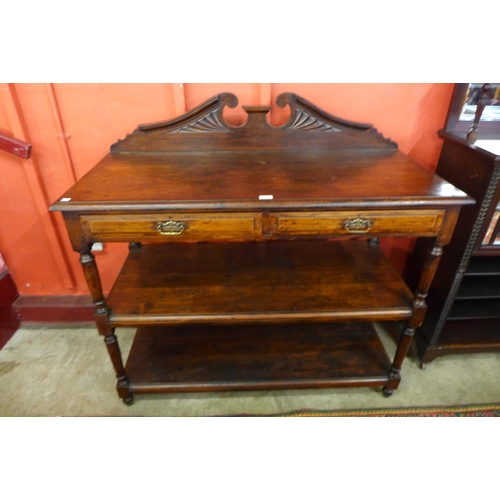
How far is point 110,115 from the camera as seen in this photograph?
1.58 m

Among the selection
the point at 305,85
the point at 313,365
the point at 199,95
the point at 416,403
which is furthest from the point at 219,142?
the point at 416,403

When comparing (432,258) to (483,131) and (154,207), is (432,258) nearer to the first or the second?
(483,131)

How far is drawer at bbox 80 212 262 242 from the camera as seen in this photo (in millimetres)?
1134

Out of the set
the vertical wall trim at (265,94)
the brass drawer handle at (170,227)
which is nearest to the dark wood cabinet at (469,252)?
the vertical wall trim at (265,94)

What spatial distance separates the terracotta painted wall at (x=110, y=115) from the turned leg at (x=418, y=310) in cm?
66

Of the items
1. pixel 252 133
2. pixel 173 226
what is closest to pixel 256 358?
pixel 173 226

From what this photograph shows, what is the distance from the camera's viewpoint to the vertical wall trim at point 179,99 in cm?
Answer: 151

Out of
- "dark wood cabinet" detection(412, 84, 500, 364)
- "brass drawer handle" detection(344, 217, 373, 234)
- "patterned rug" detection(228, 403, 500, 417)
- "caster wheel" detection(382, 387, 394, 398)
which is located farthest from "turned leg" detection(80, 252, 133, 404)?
"dark wood cabinet" detection(412, 84, 500, 364)

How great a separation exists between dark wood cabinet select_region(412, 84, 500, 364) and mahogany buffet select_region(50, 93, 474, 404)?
25cm

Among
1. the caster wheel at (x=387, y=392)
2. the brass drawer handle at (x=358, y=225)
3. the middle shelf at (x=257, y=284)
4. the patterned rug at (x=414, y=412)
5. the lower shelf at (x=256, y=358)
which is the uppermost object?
the brass drawer handle at (x=358, y=225)

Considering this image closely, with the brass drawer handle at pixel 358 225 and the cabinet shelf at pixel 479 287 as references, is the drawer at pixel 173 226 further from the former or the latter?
the cabinet shelf at pixel 479 287

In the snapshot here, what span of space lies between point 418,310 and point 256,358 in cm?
73

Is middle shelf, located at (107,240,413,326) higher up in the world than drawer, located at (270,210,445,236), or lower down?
lower down

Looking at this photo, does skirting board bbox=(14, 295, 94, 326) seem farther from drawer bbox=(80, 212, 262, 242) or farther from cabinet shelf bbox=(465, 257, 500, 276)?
cabinet shelf bbox=(465, 257, 500, 276)
